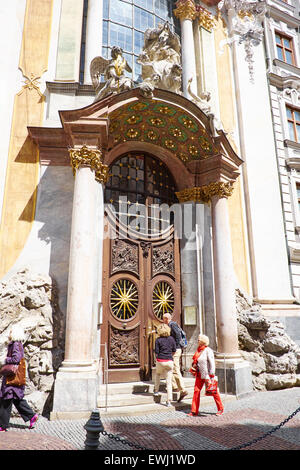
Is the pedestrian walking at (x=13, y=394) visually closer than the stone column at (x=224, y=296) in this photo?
Yes

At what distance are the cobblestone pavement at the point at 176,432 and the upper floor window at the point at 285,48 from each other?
1339 cm

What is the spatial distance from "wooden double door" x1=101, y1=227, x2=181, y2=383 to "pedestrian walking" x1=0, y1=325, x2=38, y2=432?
9.48 ft

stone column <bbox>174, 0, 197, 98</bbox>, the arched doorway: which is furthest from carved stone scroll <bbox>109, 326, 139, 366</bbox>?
stone column <bbox>174, 0, 197, 98</bbox>

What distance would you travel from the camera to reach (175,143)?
9.81 m

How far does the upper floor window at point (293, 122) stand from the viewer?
13.4 m

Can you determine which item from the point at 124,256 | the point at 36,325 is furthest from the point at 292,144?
the point at 36,325

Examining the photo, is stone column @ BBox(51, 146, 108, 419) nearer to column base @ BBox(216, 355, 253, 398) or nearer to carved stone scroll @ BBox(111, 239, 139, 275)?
carved stone scroll @ BBox(111, 239, 139, 275)

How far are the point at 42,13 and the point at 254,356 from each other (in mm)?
10993

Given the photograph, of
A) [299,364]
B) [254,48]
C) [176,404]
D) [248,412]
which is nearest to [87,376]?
[176,404]

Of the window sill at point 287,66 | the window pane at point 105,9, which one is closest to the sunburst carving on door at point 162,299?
the window pane at point 105,9

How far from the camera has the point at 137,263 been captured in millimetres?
9078

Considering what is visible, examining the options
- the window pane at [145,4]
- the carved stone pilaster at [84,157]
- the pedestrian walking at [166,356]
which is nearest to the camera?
the pedestrian walking at [166,356]

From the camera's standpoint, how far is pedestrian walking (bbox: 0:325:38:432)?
5.14m

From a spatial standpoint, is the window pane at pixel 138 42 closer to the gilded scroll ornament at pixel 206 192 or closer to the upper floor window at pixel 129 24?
the upper floor window at pixel 129 24
